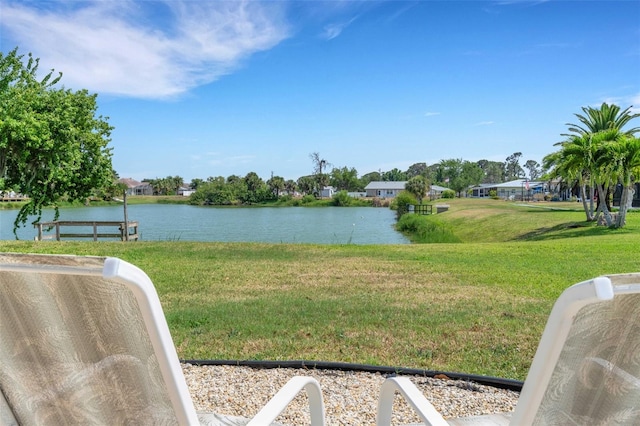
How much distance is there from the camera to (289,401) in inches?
55.9

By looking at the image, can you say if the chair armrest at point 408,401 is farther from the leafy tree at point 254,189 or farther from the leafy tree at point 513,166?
the leafy tree at point 513,166

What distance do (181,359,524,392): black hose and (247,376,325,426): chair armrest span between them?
1.41 metres

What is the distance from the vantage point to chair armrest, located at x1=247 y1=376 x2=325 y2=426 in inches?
50.7

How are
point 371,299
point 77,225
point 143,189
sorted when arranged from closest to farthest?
point 371,299, point 77,225, point 143,189

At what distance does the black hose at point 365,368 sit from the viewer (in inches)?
112

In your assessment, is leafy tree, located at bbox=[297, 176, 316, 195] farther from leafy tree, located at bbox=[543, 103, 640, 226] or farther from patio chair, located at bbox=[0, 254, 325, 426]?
patio chair, located at bbox=[0, 254, 325, 426]

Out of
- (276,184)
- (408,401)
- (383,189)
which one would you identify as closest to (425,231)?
(408,401)

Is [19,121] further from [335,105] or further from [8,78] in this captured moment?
[335,105]

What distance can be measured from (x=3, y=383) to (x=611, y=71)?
15.3 m

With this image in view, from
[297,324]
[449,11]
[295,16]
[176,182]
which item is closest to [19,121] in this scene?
[295,16]

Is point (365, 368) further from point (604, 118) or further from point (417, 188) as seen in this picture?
point (417, 188)

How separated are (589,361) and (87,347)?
1169 mm

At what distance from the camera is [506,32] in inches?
417

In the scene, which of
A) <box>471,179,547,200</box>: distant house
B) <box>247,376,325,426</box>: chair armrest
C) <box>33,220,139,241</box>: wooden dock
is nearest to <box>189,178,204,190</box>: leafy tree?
<box>471,179,547,200</box>: distant house
